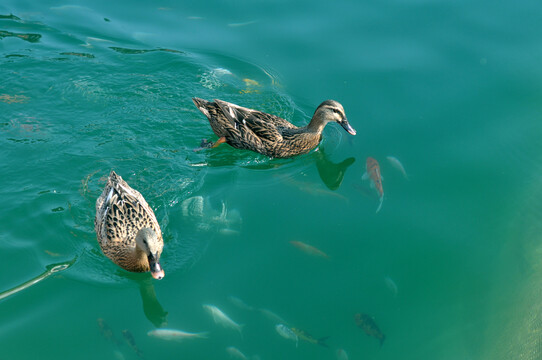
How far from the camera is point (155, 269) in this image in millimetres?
6203

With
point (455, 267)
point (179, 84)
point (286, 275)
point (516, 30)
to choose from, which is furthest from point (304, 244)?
point (516, 30)

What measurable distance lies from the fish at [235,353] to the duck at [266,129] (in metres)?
3.62

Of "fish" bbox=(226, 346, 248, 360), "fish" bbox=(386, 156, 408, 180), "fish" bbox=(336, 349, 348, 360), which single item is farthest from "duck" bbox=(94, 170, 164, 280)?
"fish" bbox=(386, 156, 408, 180)

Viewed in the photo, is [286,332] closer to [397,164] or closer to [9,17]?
[397,164]

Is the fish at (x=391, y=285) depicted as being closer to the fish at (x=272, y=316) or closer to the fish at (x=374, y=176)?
the fish at (x=374, y=176)

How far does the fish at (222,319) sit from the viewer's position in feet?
19.7

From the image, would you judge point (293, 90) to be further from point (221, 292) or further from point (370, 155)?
point (221, 292)

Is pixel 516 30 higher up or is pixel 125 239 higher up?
pixel 516 30

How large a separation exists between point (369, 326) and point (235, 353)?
1532 millimetres

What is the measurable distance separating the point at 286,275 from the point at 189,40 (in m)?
6.02

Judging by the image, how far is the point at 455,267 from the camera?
6770 millimetres

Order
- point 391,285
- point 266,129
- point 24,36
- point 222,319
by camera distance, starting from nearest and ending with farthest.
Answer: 1. point 222,319
2. point 391,285
3. point 266,129
4. point 24,36

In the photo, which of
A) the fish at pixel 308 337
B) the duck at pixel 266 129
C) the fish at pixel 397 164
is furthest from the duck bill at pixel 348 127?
the fish at pixel 308 337

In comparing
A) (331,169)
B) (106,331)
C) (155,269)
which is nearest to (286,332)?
(155,269)
